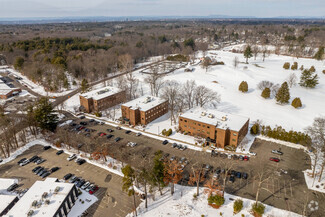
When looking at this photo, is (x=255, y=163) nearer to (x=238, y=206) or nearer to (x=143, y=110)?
(x=238, y=206)

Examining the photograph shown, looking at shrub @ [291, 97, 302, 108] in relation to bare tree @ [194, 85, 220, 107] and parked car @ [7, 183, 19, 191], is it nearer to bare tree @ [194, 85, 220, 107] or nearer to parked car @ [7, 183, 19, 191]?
bare tree @ [194, 85, 220, 107]

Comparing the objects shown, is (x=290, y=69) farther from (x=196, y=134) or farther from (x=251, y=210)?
(x=251, y=210)

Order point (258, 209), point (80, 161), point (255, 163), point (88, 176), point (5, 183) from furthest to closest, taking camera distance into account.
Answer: point (80, 161), point (255, 163), point (88, 176), point (5, 183), point (258, 209)

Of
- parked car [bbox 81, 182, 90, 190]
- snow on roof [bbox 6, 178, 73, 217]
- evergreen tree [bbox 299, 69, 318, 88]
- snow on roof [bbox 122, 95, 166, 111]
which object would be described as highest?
evergreen tree [bbox 299, 69, 318, 88]

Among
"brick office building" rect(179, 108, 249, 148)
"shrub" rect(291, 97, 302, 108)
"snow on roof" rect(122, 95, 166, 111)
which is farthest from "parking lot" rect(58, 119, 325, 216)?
"shrub" rect(291, 97, 302, 108)

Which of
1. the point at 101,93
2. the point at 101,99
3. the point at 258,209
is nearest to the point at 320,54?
the point at 101,93

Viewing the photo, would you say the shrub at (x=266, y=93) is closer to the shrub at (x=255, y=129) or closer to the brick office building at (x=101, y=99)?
the shrub at (x=255, y=129)

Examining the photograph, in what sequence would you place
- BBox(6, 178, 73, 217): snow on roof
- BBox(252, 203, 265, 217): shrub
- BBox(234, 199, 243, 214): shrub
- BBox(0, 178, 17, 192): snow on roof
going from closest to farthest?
BBox(6, 178, 73, 217): snow on roof < BBox(252, 203, 265, 217): shrub < BBox(234, 199, 243, 214): shrub < BBox(0, 178, 17, 192): snow on roof
